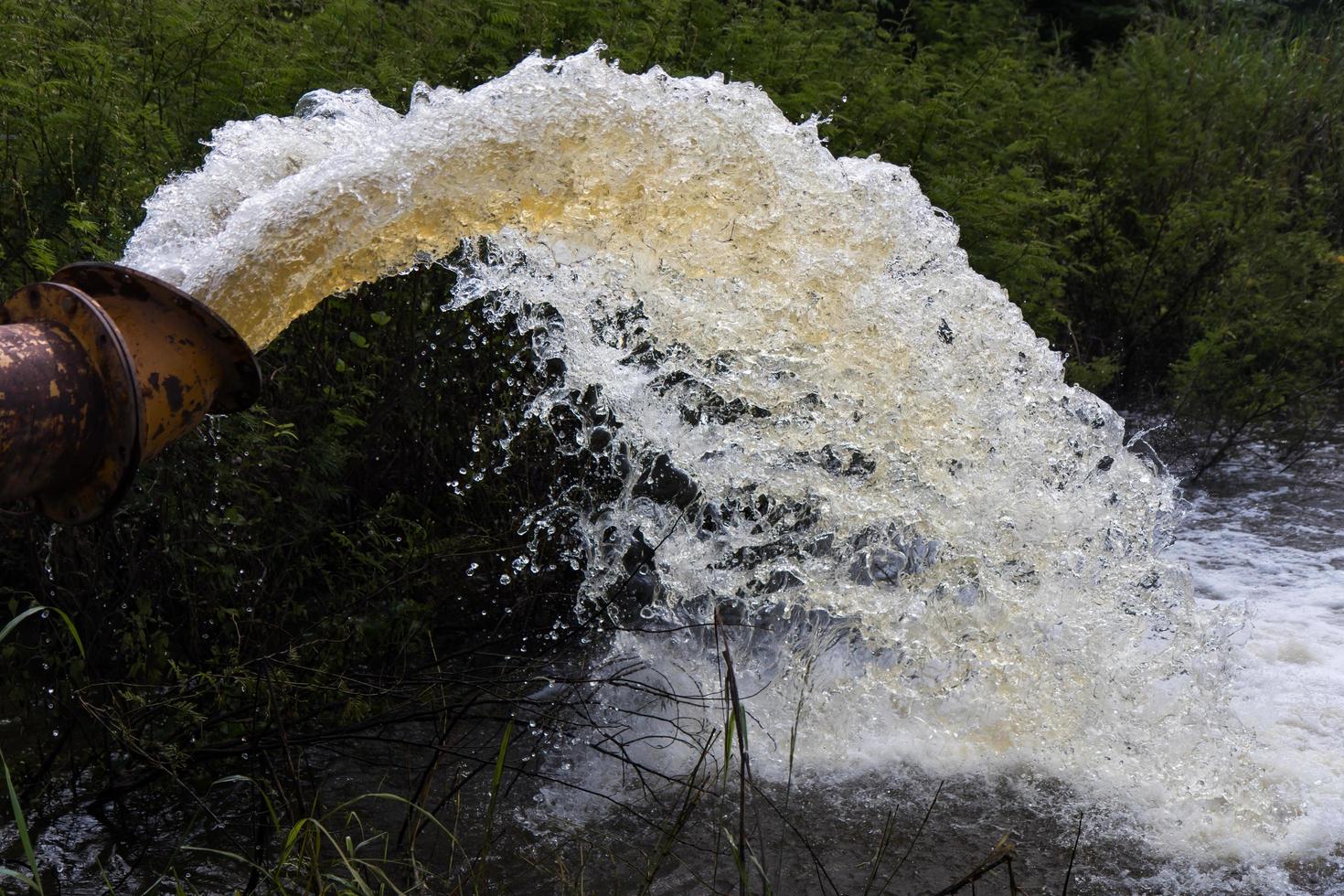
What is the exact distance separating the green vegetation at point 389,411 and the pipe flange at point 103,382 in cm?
57

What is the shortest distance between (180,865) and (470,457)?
188 cm

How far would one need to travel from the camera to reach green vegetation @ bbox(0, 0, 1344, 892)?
325 centimetres

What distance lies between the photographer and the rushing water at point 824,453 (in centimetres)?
355

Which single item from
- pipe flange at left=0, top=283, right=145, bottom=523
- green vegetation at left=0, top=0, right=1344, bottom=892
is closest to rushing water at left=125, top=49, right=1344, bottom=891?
green vegetation at left=0, top=0, right=1344, bottom=892

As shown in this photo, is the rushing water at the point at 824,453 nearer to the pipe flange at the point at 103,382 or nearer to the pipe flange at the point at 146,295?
the pipe flange at the point at 146,295

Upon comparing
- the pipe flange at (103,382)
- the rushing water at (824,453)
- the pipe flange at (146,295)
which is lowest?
the pipe flange at (103,382)

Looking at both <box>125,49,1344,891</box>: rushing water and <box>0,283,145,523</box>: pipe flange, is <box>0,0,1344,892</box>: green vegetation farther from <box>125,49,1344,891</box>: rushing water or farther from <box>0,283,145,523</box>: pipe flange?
<box>0,283,145,523</box>: pipe flange

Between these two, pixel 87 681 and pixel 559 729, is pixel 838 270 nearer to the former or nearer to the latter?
pixel 559 729

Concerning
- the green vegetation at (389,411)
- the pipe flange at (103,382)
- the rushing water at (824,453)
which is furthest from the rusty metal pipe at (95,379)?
A: the rushing water at (824,453)

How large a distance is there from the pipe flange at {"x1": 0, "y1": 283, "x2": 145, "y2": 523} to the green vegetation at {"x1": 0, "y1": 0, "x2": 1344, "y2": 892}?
0.57m

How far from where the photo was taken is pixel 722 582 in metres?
4.17

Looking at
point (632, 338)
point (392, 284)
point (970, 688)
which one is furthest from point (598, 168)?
point (970, 688)

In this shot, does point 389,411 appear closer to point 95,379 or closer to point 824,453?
point 824,453

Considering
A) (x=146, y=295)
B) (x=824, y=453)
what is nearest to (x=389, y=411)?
(x=824, y=453)
